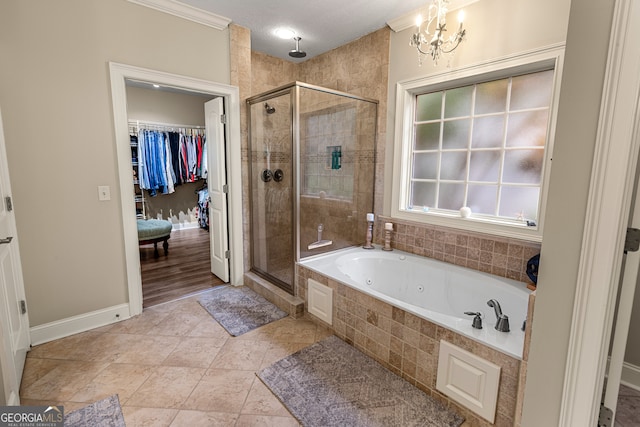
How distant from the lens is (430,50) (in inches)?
100

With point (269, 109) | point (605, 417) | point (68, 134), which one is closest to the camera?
point (605, 417)

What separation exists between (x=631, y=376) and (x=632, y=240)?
1.56m

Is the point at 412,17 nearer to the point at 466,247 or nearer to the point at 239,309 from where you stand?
the point at 466,247

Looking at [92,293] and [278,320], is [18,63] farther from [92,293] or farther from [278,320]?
[278,320]

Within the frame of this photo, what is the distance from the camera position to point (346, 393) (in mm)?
1749

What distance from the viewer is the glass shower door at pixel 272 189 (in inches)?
112

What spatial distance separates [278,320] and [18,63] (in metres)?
2.62

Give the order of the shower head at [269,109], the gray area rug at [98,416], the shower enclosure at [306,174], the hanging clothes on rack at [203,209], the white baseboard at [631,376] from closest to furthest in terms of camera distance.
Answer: the gray area rug at [98,416] → the white baseboard at [631,376] → the shower enclosure at [306,174] → the shower head at [269,109] → the hanging clothes on rack at [203,209]

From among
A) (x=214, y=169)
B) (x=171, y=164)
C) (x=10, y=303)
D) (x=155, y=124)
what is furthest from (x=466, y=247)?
(x=155, y=124)

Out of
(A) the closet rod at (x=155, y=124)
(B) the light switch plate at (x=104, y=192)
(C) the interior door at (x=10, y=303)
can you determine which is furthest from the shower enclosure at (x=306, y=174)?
(A) the closet rod at (x=155, y=124)

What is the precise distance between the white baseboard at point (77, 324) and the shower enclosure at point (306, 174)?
4.26 feet

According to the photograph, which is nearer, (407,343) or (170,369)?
(407,343)

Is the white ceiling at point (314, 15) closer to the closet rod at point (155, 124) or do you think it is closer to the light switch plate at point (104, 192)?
the light switch plate at point (104, 192)

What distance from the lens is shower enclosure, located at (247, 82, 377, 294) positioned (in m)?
2.78
